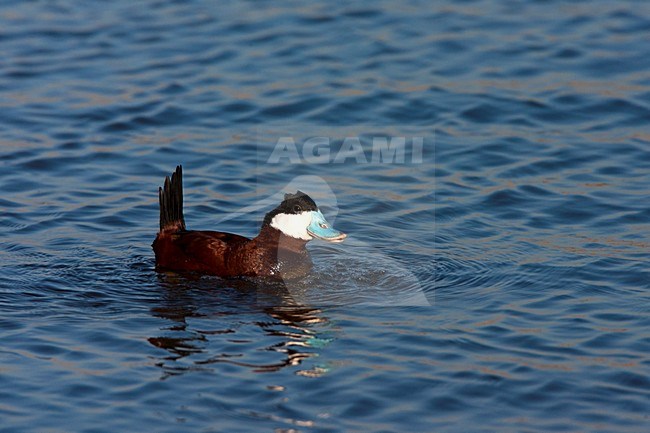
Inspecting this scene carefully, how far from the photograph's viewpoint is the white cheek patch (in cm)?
913

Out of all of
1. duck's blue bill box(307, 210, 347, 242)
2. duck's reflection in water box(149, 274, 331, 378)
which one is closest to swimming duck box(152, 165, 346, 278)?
duck's blue bill box(307, 210, 347, 242)

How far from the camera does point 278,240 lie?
9.19m

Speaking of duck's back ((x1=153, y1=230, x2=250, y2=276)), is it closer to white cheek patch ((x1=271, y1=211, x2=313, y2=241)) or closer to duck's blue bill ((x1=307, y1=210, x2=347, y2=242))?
white cheek patch ((x1=271, y1=211, x2=313, y2=241))

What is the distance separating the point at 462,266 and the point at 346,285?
101cm

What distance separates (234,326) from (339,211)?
3.00 m

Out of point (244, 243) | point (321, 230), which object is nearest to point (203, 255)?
point (244, 243)

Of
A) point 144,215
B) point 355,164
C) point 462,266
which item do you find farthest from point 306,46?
point 462,266

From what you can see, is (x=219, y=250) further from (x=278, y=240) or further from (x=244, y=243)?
(x=278, y=240)

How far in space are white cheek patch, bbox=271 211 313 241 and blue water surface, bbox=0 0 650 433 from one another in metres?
0.39

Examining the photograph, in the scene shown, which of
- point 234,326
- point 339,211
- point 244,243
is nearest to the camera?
point 234,326

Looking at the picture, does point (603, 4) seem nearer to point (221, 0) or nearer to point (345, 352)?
point (221, 0)

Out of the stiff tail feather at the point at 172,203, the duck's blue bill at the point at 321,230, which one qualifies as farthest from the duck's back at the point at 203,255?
the duck's blue bill at the point at 321,230

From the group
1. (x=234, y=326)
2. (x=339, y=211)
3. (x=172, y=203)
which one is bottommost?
(x=234, y=326)

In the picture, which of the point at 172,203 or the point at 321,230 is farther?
the point at 172,203
